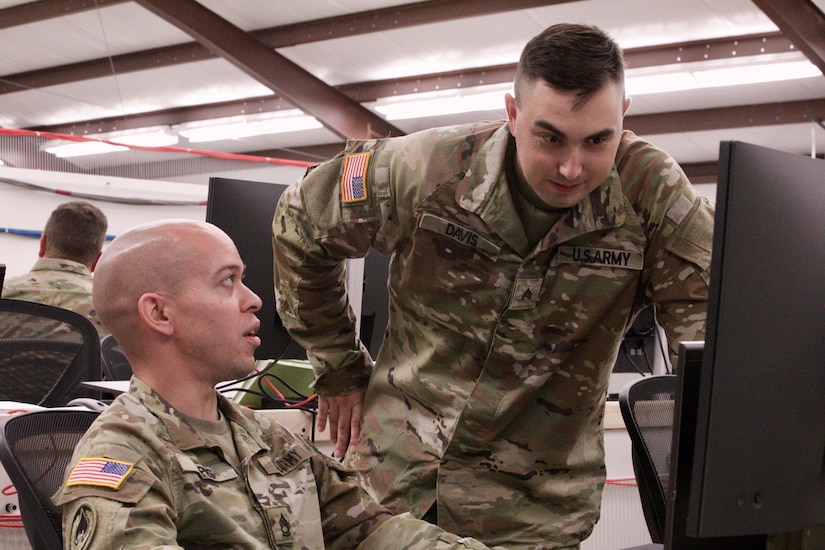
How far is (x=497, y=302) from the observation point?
1576 millimetres

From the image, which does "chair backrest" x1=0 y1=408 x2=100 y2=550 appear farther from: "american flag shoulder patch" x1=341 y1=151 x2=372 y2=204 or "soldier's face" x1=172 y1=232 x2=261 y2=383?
"american flag shoulder patch" x1=341 y1=151 x2=372 y2=204

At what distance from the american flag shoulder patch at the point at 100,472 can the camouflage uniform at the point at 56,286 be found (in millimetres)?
2323

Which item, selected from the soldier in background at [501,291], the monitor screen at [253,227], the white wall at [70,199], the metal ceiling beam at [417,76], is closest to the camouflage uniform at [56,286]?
the monitor screen at [253,227]

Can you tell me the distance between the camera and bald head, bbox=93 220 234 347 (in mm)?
1309

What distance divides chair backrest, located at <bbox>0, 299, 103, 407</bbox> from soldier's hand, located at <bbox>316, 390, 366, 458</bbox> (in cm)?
114

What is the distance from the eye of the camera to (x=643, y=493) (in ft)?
5.66

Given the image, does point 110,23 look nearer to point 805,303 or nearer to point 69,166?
point 69,166

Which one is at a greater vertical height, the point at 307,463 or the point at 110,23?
the point at 110,23

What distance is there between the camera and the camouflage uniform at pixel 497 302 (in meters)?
1.52

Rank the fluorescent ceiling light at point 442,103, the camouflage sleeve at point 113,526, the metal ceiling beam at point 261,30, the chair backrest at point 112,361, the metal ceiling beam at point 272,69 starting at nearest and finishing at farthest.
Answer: the camouflage sleeve at point 113,526, the chair backrest at point 112,361, the metal ceiling beam at point 261,30, the metal ceiling beam at point 272,69, the fluorescent ceiling light at point 442,103

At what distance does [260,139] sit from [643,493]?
989 centimetres

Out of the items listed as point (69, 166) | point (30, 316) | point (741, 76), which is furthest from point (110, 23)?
point (30, 316)

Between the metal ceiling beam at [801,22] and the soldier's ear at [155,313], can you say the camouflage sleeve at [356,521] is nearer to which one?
the soldier's ear at [155,313]

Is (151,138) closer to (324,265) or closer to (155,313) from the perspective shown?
(324,265)
